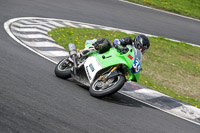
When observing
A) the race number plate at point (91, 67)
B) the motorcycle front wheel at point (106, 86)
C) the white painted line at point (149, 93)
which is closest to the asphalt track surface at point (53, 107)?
the motorcycle front wheel at point (106, 86)

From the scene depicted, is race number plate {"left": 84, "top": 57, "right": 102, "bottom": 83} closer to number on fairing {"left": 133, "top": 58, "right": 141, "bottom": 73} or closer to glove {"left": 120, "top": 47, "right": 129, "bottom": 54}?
glove {"left": 120, "top": 47, "right": 129, "bottom": 54}

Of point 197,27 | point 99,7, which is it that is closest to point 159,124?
point 99,7

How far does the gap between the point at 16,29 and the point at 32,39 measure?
3.19 ft

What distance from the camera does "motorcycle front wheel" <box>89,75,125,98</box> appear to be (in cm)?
644

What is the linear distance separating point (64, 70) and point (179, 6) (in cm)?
1518

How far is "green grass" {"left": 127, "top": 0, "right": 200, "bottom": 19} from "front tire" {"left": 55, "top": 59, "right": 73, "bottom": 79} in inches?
524

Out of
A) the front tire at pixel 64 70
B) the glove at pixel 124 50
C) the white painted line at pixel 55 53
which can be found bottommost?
the white painted line at pixel 55 53

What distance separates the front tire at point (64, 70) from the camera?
750 centimetres

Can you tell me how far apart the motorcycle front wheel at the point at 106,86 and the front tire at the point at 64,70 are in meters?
0.83

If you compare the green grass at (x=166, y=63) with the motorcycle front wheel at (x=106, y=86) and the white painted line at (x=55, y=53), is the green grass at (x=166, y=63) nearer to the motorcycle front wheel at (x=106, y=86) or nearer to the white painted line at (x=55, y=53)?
the white painted line at (x=55, y=53)

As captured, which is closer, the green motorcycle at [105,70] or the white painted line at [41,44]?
the green motorcycle at [105,70]

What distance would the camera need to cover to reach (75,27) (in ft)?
44.1

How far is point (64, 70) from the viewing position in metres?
7.57

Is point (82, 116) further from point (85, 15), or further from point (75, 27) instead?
point (85, 15)
